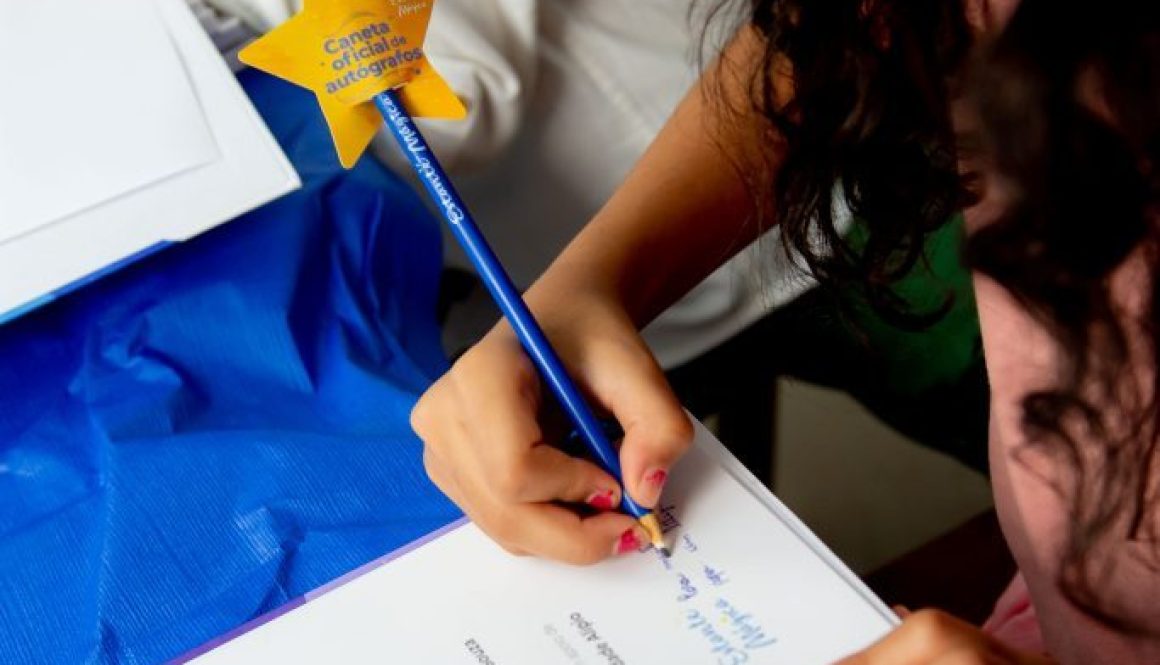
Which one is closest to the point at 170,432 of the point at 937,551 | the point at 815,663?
the point at 815,663

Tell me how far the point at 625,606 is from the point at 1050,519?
0.18 metres

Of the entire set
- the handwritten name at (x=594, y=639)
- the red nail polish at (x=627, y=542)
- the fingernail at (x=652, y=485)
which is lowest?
the handwritten name at (x=594, y=639)

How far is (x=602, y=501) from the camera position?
41 centimetres

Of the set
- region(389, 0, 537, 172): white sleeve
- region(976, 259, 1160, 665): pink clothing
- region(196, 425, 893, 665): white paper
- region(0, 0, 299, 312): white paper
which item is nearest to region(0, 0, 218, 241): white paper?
region(0, 0, 299, 312): white paper

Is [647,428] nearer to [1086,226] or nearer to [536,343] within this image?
[536,343]

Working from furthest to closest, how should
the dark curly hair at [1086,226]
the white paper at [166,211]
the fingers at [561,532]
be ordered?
the white paper at [166,211]
the fingers at [561,532]
the dark curly hair at [1086,226]

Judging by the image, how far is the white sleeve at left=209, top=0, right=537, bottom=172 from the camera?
0.62m

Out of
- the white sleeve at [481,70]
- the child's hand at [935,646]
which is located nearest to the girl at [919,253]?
the child's hand at [935,646]

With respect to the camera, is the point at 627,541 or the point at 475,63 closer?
the point at 627,541

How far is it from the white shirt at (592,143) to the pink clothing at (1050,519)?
0.21 m

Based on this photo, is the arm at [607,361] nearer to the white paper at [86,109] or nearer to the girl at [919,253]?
the girl at [919,253]

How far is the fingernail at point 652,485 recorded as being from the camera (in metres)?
0.40

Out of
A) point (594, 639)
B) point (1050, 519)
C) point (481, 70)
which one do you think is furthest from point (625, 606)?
point (481, 70)

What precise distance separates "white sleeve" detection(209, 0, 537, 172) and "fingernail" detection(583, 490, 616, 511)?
0.28 meters
